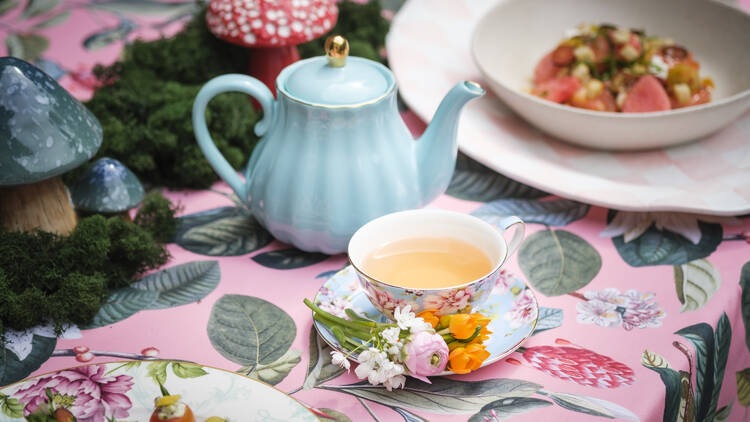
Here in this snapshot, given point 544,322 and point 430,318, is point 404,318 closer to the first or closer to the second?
point 430,318

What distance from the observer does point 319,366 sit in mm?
566

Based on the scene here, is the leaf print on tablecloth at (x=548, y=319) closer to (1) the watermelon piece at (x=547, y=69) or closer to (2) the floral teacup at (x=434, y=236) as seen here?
(2) the floral teacup at (x=434, y=236)

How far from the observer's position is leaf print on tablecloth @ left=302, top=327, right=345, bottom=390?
0.55 metres

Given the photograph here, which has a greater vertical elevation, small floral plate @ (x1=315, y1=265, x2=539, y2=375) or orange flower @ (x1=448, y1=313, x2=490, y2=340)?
orange flower @ (x1=448, y1=313, x2=490, y2=340)

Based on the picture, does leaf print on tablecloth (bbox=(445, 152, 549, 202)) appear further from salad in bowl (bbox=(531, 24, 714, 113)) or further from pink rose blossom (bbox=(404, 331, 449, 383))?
pink rose blossom (bbox=(404, 331, 449, 383))

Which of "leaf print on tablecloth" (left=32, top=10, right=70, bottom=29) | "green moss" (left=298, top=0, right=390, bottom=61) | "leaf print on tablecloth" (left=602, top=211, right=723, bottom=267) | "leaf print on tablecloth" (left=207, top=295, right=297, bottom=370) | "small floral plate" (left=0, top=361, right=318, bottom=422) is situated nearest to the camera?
"small floral plate" (left=0, top=361, right=318, bottom=422)

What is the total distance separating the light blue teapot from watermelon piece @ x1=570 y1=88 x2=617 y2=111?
27 centimetres

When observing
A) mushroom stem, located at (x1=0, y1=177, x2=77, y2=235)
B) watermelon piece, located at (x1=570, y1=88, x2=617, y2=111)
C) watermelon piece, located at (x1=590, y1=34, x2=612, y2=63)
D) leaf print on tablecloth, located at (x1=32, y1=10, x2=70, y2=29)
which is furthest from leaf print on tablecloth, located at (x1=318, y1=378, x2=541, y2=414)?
leaf print on tablecloth, located at (x1=32, y1=10, x2=70, y2=29)

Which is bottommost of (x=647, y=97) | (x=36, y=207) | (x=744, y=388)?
(x=744, y=388)

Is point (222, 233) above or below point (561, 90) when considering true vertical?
below

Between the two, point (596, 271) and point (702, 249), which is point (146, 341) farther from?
point (702, 249)

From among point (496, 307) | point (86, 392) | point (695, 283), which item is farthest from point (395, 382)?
point (695, 283)

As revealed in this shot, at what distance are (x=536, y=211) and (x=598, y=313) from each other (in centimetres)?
19

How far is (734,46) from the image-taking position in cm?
96
